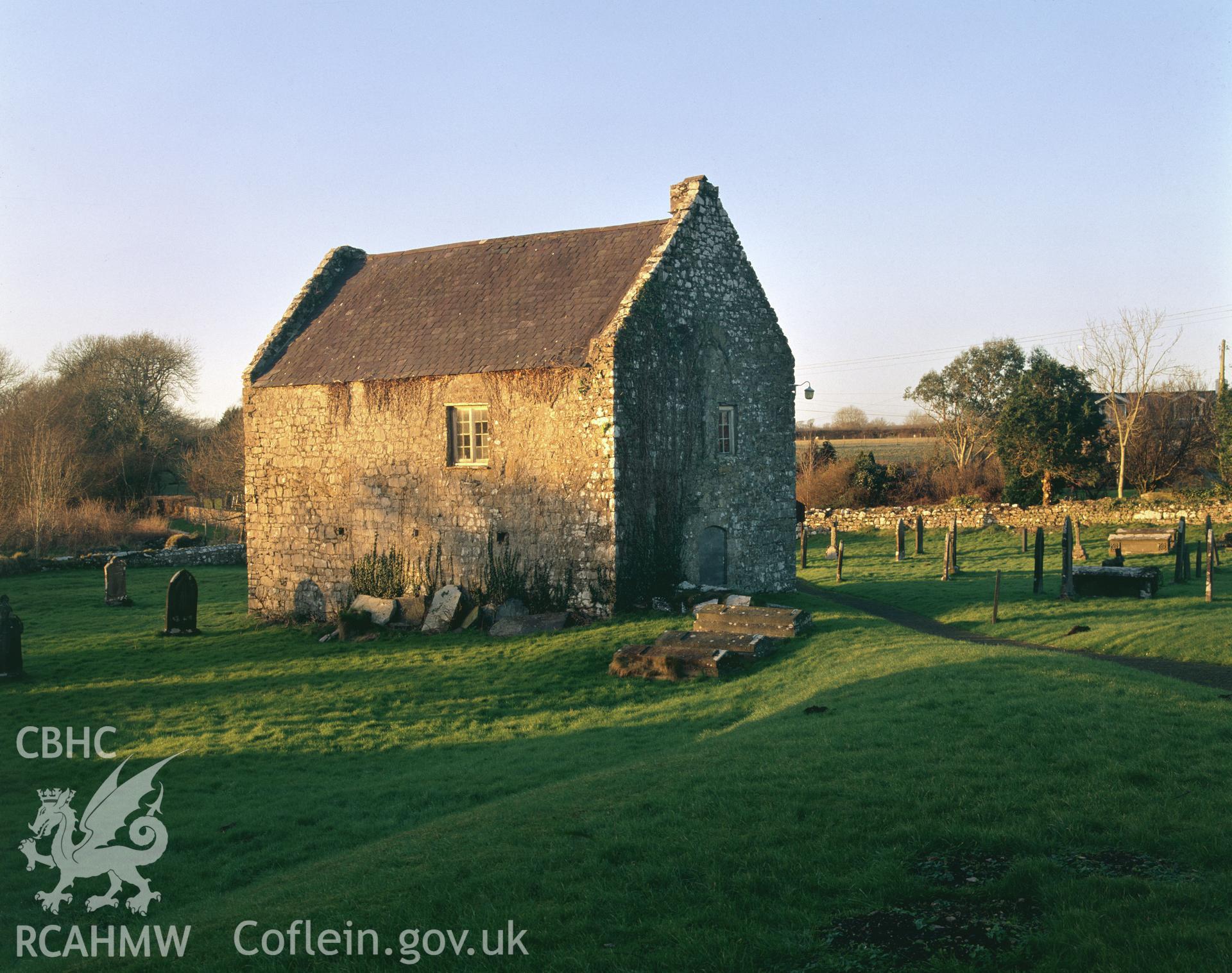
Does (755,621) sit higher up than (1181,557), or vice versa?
(1181,557)

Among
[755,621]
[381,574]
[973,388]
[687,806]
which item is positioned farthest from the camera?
[973,388]

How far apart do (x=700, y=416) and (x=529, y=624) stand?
22.9 feet

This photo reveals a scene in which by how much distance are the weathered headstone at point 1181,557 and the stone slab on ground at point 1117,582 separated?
1955 millimetres

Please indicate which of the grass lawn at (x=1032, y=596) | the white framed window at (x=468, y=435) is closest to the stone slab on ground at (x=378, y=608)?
the white framed window at (x=468, y=435)

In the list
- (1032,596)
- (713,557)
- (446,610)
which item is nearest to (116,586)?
(446,610)

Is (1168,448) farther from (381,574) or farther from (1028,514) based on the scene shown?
(381,574)

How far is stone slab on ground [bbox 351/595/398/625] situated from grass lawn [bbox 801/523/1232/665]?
13656 millimetres

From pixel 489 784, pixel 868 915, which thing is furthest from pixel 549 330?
pixel 868 915

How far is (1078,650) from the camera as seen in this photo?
57.0ft

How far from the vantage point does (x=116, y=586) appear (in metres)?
29.7

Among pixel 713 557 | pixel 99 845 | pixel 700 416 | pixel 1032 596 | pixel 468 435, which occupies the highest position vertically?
pixel 700 416

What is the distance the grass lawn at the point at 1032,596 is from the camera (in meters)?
17.0

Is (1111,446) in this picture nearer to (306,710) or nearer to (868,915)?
(306,710)

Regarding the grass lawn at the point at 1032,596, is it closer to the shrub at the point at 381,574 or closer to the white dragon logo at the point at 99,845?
the shrub at the point at 381,574
